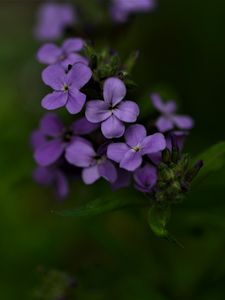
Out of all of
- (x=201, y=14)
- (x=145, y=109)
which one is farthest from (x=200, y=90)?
(x=145, y=109)

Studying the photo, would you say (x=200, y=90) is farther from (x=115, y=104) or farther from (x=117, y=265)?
(x=115, y=104)

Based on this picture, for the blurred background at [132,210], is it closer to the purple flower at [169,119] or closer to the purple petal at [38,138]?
the purple flower at [169,119]

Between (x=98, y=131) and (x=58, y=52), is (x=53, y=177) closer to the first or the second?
(x=98, y=131)

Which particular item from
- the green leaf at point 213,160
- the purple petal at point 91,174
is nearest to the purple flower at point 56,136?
the purple petal at point 91,174

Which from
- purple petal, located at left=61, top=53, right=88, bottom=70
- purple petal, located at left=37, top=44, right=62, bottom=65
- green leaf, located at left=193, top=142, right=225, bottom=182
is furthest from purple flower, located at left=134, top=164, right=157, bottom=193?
purple petal, located at left=37, top=44, right=62, bottom=65

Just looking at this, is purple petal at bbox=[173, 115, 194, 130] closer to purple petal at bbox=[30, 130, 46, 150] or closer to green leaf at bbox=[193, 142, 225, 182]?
green leaf at bbox=[193, 142, 225, 182]

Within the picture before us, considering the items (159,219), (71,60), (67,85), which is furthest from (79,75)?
(159,219)
